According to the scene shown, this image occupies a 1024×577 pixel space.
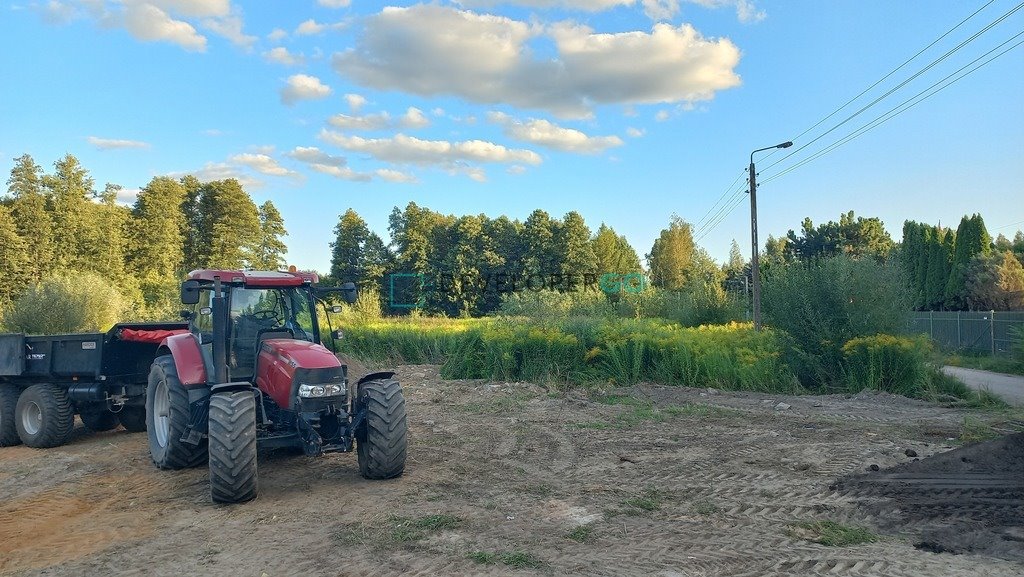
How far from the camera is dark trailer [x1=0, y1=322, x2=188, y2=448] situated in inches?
380

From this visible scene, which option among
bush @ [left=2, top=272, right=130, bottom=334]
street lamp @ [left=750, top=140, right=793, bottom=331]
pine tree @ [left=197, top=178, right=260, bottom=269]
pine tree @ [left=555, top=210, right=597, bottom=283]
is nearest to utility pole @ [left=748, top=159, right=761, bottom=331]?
street lamp @ [left=750, top=140, right=793, bottom=331]

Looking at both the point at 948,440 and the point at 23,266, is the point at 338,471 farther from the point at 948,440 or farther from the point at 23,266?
the point at 23,266

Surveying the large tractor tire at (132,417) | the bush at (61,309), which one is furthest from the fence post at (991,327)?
the bush at (61,309)

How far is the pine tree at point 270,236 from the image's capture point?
45.0 meters

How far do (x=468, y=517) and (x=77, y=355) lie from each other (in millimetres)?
6922

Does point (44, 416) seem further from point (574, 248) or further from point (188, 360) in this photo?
point (574, 248)

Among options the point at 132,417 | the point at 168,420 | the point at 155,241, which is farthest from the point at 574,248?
the point at 168,420

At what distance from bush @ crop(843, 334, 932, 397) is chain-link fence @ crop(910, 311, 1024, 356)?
9397mm

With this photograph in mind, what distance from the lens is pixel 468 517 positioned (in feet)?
19.9

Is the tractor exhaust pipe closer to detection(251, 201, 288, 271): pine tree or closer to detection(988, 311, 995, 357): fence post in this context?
detection(988, 311, 995, 357): fence post

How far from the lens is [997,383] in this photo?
16.8 m

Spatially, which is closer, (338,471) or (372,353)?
(338,471)

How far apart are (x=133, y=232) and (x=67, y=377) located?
32.4m

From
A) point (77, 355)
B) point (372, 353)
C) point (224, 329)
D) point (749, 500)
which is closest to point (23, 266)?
point (372, 353)
